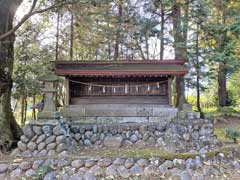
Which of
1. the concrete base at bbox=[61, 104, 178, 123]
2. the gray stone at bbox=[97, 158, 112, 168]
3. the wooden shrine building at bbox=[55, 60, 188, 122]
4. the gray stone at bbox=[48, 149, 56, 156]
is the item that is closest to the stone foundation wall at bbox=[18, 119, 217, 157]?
the concrete base at bbox=[61, 104, 178, 123]

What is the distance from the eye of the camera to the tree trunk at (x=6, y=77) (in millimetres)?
7852

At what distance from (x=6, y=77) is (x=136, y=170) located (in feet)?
15.2

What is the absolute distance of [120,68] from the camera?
965 centimetres

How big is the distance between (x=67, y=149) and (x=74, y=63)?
144 inches

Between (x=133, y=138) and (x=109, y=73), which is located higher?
(x=109, y=73)

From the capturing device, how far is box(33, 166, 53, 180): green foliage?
600 cm

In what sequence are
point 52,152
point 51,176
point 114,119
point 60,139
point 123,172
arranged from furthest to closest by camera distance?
1. point 114,119
2. point 60,139
3. point 52,152
4. point 123,172
5. point 51,176

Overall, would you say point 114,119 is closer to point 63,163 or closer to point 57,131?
point 57,131

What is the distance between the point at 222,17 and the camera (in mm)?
12938

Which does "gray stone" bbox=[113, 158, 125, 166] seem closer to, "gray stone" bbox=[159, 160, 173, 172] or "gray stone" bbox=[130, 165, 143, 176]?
"gray stone" bbox=[130, 165, 143, 176]

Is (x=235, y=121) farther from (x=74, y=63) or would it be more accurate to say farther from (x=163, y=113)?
(x=74, y=63)

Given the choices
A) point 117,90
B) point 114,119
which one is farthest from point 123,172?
point 117,90

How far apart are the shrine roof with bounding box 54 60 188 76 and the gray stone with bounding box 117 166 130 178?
387 cm

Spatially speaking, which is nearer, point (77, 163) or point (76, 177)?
point (76, 177)
